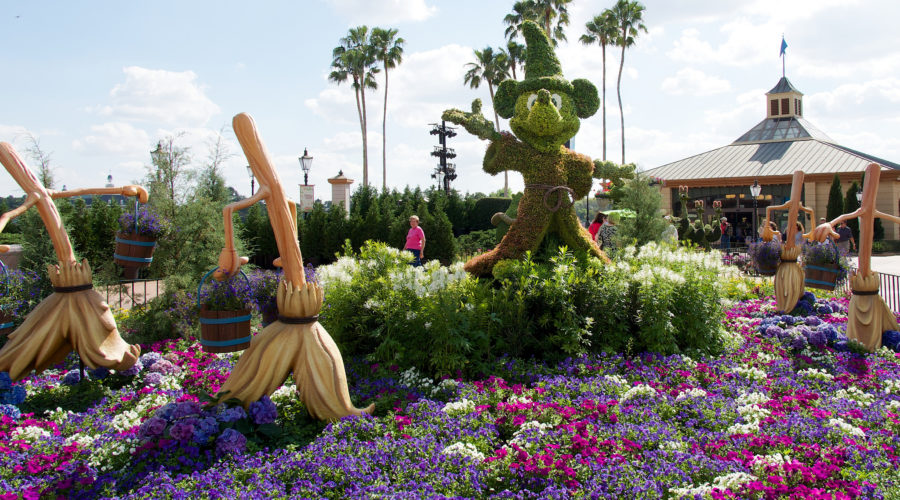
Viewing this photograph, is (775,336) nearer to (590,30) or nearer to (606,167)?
(606,167)

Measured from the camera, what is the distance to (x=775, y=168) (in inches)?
1133

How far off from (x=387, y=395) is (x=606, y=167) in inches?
181

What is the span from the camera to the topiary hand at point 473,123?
7070mm

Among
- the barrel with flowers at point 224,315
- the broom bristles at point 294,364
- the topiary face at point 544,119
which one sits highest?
the topiary face at point 544,119

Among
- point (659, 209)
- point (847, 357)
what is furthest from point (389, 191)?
point (847, 357)

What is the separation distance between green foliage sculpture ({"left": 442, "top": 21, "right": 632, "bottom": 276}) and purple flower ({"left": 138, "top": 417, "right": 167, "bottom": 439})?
3.97 metres

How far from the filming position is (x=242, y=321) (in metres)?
3.74

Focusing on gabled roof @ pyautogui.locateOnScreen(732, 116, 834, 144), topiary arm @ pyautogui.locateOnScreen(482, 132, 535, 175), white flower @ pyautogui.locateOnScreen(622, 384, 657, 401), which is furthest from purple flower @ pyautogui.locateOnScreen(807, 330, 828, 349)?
gabled roof @ pyautogui.locateOnScreen(732, 116, 834, 144)

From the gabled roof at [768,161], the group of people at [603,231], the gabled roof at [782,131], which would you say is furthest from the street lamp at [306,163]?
the gabled roof at [782,131]

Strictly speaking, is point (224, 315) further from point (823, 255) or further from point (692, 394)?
point (823, 255)

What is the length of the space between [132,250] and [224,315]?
1.60 m

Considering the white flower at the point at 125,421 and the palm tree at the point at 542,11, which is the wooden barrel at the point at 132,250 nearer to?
the white flower at the point at 125,421

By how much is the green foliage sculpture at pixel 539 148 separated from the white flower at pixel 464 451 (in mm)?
3497

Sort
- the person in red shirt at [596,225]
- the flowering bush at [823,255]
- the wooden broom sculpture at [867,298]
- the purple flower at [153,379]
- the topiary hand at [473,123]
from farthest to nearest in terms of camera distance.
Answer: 1. the person in red shirt at [596,225]
2. the topiary hand at [473,123]
3. the flowering bush at [823,255]
4. the wooden broom sculpture at [867,298]
5. the purple flower at [153,379]
